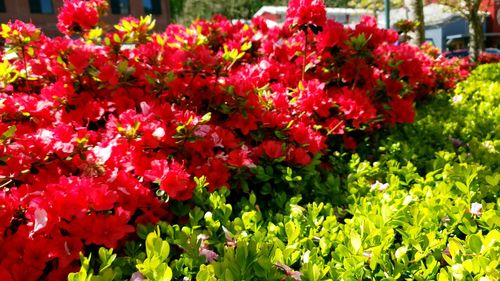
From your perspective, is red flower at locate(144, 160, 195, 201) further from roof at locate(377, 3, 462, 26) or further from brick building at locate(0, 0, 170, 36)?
roof at locate(377, 3, 462, 26)

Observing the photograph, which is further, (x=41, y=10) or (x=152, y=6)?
(x=152, y=6)

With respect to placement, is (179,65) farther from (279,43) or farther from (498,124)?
(498,124)

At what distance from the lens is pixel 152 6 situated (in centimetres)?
2931

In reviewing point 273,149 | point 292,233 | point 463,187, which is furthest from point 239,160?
point 463,187

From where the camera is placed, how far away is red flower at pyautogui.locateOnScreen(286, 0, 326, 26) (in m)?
2.48

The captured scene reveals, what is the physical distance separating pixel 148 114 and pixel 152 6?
29.3m

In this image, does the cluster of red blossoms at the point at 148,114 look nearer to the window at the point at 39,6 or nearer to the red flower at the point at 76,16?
the red flower at the point at 76,16

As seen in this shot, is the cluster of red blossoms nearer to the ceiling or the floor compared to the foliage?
nearer to the ceiling

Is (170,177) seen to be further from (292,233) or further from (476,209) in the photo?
(476,209)

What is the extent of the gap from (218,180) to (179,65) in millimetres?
752

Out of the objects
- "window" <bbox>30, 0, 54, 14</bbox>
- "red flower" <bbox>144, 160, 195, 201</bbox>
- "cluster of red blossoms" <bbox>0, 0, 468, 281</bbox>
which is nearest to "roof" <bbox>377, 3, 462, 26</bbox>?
"window" <bbox>30, 0, 54, 14</bbox>

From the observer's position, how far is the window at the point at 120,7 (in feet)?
87.2

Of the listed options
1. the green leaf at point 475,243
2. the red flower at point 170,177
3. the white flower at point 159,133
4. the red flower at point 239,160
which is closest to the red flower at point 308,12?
the red flower at point 239,160

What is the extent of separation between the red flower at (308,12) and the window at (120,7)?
2614cm
